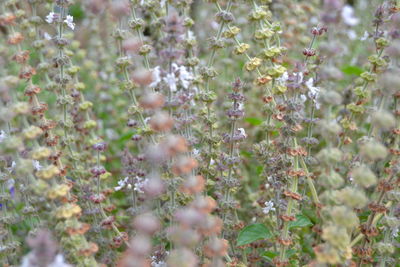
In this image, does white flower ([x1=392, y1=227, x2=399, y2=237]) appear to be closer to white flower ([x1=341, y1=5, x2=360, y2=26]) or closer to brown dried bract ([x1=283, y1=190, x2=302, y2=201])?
brown dried bract ([x1=283, y1=190, x2=302, y2=201])

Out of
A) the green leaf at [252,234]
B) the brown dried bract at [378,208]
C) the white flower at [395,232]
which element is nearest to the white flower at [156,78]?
the green leaf at [252,234]

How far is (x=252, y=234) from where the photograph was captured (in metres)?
2.74

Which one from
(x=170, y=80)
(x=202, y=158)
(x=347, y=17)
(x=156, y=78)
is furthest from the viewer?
(x=347, y=17)

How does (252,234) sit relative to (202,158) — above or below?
below

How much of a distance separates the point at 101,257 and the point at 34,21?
151cm

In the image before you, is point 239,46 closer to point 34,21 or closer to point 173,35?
point 173,35

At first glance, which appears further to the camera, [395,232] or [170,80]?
[395,232]

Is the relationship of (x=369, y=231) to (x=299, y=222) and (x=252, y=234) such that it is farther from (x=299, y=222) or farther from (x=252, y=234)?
(x=252, y=234)

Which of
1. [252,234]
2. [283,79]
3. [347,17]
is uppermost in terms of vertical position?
[347,17]

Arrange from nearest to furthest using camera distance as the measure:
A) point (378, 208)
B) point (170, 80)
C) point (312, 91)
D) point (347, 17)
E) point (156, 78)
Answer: point (170, 80)
point (156, 78)
point (378, 208)
point (312, 91)
point (347, 17)

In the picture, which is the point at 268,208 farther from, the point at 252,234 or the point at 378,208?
the point at 378,208

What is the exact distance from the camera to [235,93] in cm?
265

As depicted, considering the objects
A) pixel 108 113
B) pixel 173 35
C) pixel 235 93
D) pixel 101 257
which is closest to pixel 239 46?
pixel 235 93

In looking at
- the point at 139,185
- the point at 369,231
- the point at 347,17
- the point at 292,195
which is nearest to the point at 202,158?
the point at 139,185
